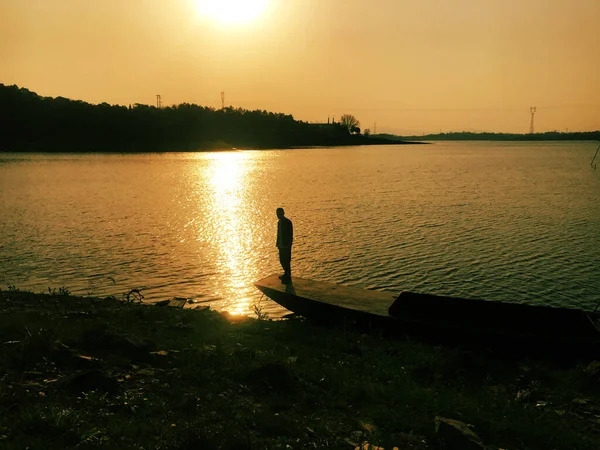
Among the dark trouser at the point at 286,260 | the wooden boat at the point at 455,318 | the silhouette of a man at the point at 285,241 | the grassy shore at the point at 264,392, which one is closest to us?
the grassy shore at the point at 264,392

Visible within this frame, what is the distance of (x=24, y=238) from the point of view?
1223 inches

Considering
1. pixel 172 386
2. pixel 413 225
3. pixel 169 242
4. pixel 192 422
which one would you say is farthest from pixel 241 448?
pixel 413 225

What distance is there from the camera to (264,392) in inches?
340

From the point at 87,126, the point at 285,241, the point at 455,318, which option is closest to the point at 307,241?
the point at 285,241

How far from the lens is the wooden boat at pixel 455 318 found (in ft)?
39.5

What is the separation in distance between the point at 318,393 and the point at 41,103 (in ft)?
584

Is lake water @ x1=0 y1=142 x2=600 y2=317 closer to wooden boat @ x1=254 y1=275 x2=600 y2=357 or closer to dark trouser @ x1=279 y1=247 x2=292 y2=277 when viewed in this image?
dark trouser @ x1=279 y1=247 x2=292 y2=277

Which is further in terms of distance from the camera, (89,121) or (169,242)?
(89,121)

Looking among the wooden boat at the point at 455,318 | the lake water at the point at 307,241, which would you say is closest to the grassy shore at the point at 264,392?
the wooden boat at the point at 455,318

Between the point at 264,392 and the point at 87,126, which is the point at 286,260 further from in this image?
the point at 87,126

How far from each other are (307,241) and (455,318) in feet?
61.5

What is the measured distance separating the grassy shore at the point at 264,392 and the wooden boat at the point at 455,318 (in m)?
0.47

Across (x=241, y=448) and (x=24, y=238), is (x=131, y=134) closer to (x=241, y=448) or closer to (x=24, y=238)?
(x=24, y=238)

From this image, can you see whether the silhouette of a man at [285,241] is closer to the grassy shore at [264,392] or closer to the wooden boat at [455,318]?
the wooden boat at [455,318]
